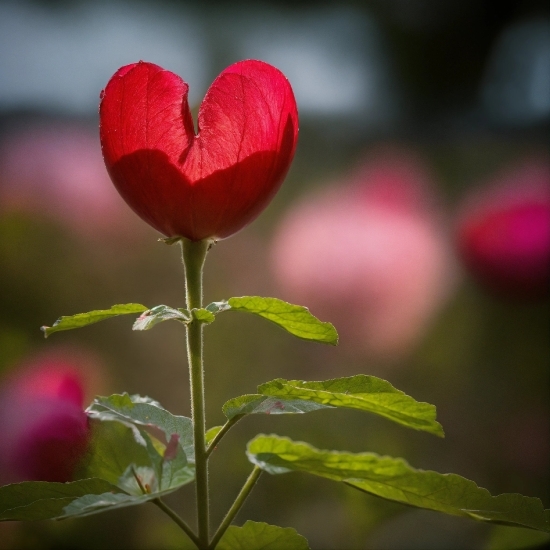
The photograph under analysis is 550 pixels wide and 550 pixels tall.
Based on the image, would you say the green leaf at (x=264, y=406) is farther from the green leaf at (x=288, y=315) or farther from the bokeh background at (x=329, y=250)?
the bokeh background at (x=329, y=250)

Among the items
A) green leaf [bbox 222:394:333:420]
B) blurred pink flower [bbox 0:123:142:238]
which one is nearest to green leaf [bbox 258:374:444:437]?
green leaf [bbox 222:394:333:420]

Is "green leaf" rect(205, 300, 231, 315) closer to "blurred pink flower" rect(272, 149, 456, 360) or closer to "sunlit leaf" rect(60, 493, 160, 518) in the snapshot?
"sunlit leaf" rect(60, 493, 160, 518)

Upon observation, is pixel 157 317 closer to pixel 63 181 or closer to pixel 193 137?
pixel 193 137

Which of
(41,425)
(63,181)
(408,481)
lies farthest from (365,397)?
(63,181)

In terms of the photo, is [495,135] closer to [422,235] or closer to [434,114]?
[434,114]

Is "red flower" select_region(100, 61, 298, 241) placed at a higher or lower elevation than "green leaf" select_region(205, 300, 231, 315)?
higher
